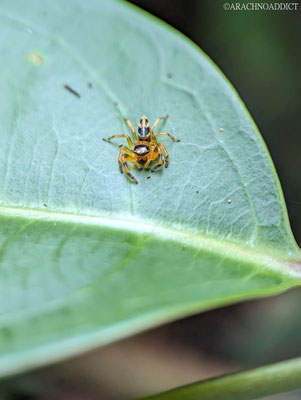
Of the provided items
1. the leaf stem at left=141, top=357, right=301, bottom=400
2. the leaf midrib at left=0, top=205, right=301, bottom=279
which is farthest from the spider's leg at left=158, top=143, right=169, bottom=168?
the leaf stem at left=141, top=357, right=301, bottom=400

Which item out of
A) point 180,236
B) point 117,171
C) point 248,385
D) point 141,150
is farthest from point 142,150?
point 248,385

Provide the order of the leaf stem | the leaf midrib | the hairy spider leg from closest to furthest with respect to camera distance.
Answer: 1. the leaf stem
2. the leaf midrib
3. the hairy spider leg

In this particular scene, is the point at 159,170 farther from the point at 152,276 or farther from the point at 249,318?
the point at 249,318

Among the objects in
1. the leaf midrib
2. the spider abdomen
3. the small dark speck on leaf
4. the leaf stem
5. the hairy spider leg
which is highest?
the small dark speck on leaf

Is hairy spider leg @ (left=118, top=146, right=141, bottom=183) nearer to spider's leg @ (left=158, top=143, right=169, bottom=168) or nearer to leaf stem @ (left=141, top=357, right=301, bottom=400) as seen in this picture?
spider's leg @ (left=158, top=143, right=169, bottom=168)

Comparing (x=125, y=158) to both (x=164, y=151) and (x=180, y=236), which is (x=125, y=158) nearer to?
(x=164, y=151)
